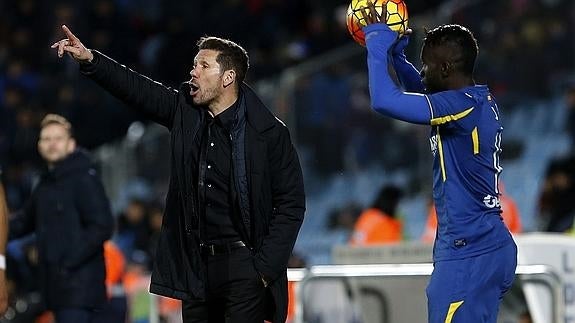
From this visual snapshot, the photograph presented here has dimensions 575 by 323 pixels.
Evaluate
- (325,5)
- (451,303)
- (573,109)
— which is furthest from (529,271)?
(325,5)

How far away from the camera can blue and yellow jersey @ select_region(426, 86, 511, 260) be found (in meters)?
6.22

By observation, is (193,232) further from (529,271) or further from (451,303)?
(529,271)

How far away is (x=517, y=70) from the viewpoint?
44.9 feet

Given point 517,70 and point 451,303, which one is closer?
point 451,303

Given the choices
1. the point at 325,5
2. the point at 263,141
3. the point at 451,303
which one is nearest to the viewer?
the point at 451,303

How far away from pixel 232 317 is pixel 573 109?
7.84m

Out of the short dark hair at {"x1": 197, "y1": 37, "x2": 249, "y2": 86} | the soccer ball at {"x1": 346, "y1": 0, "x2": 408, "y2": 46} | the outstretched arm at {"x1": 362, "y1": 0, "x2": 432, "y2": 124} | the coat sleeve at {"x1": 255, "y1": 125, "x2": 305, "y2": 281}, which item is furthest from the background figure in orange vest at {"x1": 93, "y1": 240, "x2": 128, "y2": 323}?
the outstretched arm at {"x1": 362, "y1": 0, "x2": 432, "y2": 124}

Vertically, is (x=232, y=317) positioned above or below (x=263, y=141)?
below

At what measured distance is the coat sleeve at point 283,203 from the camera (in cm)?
657

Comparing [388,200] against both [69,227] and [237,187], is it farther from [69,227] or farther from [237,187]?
[237,187]

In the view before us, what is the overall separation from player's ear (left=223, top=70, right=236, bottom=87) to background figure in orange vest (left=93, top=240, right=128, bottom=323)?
3.01 meters

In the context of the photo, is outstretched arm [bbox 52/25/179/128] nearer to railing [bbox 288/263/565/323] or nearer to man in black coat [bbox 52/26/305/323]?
A: man in black coat [bbox 52/26/305/323]

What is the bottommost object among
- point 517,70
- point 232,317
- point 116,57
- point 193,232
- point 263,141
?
point 232,317

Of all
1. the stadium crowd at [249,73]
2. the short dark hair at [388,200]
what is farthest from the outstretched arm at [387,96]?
the short dark hair at [388,200]
